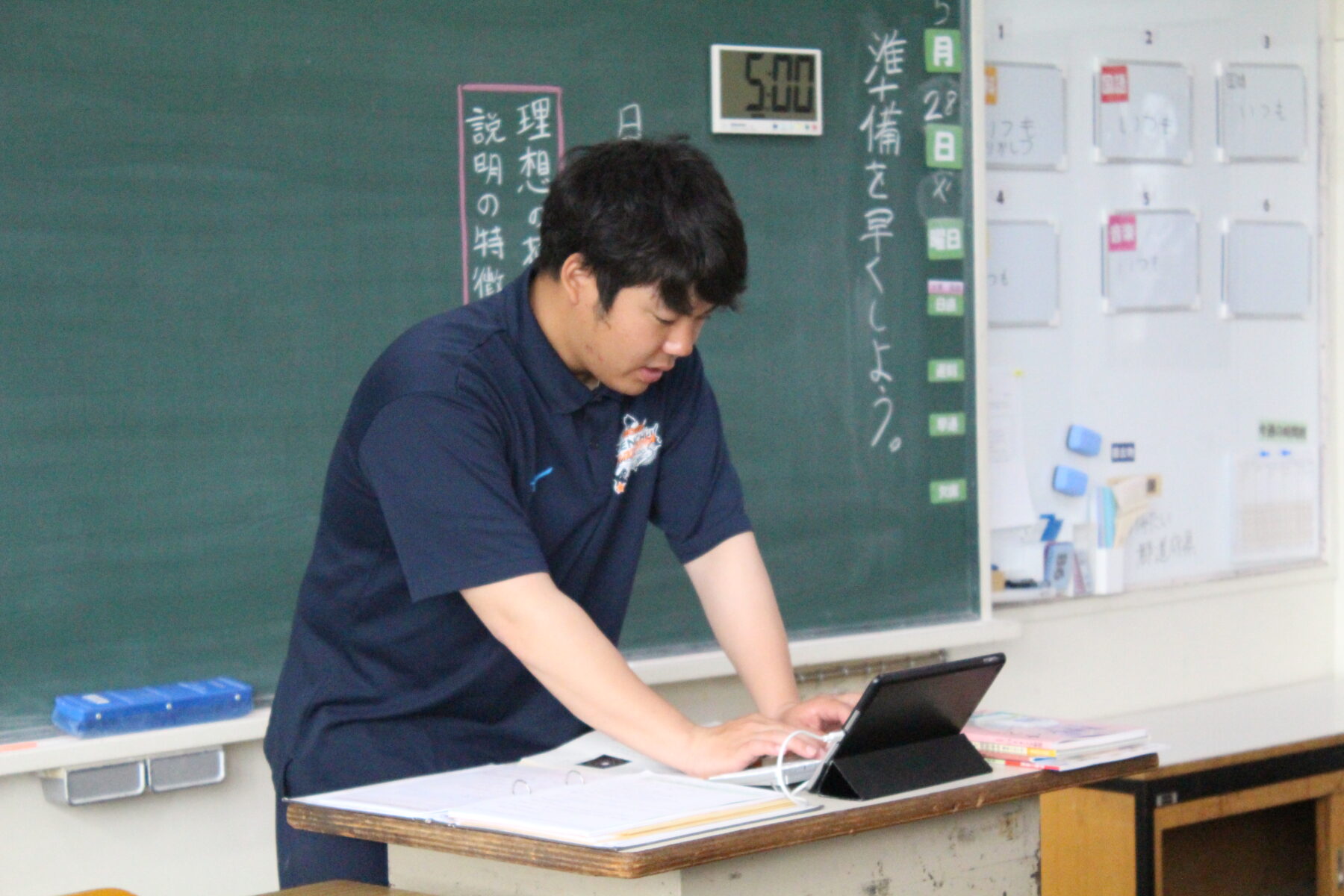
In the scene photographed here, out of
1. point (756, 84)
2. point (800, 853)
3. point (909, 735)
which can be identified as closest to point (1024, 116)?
point (756, 84)

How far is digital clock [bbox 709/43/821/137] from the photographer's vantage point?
2.86 meters

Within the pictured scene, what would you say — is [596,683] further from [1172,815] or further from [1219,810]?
[1219,810]

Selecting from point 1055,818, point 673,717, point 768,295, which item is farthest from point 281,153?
point 1055,818

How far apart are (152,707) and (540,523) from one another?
848 millimetres

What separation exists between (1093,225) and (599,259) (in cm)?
215

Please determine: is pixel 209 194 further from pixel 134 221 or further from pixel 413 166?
pixel 413 166

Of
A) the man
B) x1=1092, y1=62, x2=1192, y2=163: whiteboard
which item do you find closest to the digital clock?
x1=1092, y1=62, x2=1192, y2=163: whiteboard

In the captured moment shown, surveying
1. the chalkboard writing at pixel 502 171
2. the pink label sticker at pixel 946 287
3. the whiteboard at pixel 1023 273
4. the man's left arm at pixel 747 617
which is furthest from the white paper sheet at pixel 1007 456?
the man's left arm at pixel 747 617

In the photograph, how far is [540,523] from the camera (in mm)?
1742

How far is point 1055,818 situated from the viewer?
283 cm

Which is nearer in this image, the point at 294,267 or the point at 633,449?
the point at 633,449

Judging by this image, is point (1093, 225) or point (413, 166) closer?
point (413, 166)

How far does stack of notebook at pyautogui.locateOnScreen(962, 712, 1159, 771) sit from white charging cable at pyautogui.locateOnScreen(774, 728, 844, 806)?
19 centimetres

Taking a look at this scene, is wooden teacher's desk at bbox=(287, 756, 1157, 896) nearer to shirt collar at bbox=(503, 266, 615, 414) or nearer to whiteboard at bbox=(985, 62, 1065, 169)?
shirt collar at bbox=(503, 266, 615, 414)
